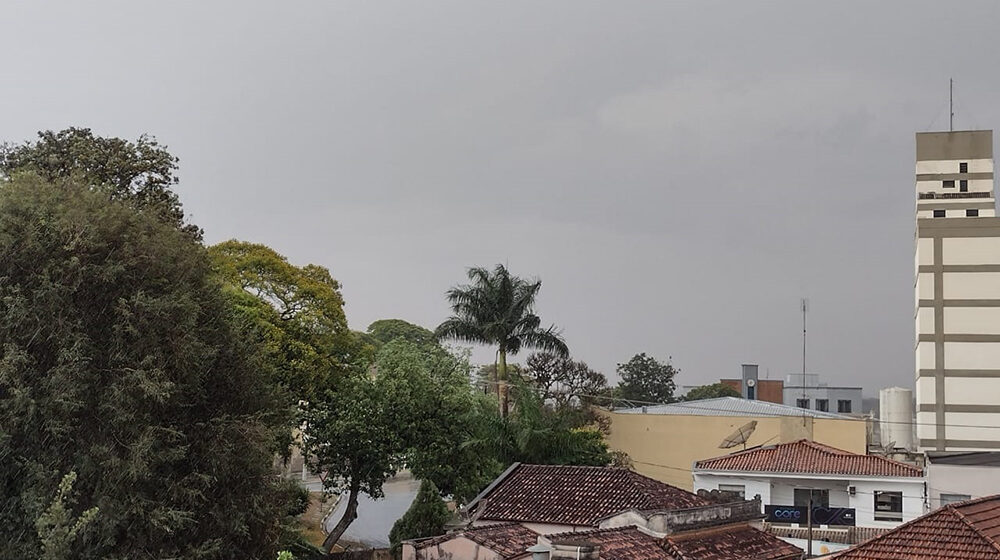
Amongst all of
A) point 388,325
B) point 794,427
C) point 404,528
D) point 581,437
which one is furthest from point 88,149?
point 388,325

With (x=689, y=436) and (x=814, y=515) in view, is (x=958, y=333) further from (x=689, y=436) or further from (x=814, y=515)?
(x=814, y=515)

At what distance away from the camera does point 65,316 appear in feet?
66.4

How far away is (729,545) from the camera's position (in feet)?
74.0

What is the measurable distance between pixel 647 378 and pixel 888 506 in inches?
1642

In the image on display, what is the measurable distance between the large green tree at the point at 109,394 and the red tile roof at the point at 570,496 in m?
7.58

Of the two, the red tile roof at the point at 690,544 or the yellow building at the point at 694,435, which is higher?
the yellow building at the point at 694,435

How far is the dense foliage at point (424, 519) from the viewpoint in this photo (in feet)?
108

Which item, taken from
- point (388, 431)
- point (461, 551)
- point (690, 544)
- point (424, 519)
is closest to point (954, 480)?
point (690, 544)

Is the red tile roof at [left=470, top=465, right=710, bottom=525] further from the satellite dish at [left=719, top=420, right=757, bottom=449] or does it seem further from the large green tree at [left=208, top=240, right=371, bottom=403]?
the satellite dish at [left=719, top=420, right=757, bottom=449]

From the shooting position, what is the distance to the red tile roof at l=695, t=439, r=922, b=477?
111 ft

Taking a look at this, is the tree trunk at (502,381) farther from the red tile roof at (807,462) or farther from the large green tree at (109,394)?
the large green tree at (109,394)

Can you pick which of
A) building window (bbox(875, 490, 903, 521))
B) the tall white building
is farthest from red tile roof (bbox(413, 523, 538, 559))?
the tall white building

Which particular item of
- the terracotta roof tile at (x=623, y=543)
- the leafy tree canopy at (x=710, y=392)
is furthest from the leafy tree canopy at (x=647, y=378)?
the terracotta roof tile at (x=623, y=543)

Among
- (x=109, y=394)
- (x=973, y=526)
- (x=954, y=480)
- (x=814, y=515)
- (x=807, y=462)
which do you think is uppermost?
(x=109, y=394)
